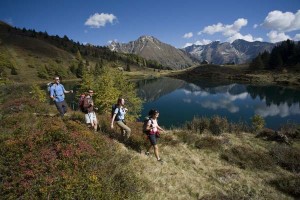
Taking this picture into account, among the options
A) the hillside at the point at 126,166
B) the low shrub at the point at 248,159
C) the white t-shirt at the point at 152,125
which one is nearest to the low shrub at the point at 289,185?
the hillside at the point at 126,166

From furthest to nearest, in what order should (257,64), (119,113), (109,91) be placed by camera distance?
(257,64) → (109,91) → (119,113)

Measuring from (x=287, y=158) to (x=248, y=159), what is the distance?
2.64 m

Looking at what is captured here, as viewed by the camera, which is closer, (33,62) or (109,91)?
(109,91)

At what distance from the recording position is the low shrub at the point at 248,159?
579 inches

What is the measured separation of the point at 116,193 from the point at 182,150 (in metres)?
8.28

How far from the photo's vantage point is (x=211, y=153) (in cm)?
1623

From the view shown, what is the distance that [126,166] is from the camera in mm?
10273

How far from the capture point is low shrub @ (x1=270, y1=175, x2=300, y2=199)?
38.5ft

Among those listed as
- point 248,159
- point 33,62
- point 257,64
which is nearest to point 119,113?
point 248,159

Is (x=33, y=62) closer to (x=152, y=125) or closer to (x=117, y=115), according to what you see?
(x=117, y=115)

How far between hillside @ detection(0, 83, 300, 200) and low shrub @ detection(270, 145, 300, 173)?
0.18 ft

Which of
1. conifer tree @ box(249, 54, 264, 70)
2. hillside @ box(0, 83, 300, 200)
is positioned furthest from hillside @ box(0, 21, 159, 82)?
conifer tree @ box(249, 54, 264, 70)

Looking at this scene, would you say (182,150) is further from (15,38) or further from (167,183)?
(15,38)

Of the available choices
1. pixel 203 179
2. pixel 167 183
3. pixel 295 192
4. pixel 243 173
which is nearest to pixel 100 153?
pixel 167 183
